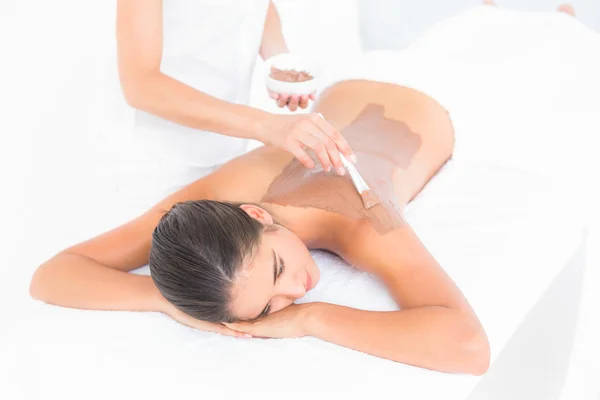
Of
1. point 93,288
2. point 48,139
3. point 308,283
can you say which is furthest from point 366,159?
point 48,139

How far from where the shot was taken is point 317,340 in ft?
4.08

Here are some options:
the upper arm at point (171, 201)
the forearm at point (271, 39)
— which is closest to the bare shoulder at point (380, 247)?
the upper arm at point (171, 201)

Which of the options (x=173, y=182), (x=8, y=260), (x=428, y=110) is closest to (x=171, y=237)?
(x=173, y=182)

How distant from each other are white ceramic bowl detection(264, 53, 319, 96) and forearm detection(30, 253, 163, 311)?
0.52 metres

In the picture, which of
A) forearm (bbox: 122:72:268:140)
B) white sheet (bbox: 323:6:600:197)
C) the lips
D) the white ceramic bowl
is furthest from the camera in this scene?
white sheet (bbox: 323:6:600:197)

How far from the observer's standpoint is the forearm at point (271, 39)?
1832 mm

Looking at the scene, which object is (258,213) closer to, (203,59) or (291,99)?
(291,99)

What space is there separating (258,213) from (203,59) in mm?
501

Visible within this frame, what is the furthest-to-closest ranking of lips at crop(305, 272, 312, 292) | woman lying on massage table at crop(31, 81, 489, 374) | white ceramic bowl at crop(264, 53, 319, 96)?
white ceramic bowl at crop(264, 53, 319, 96) < lips at crop(305, 272, 312, 292) < woman lying on massage table at crop(31, 81, 489, 374)

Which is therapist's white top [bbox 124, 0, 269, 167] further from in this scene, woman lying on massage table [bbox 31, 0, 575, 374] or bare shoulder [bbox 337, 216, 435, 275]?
bare shoulder [bbox 337, 216, 435, 275]

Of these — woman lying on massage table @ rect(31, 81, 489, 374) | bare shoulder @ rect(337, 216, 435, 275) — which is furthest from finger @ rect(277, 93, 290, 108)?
bare shoulder @ rect(337, 216, 435, 275)

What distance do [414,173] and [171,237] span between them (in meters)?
0.70

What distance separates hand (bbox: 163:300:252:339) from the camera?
1235mm

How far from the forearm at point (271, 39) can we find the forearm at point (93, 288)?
0.78m
